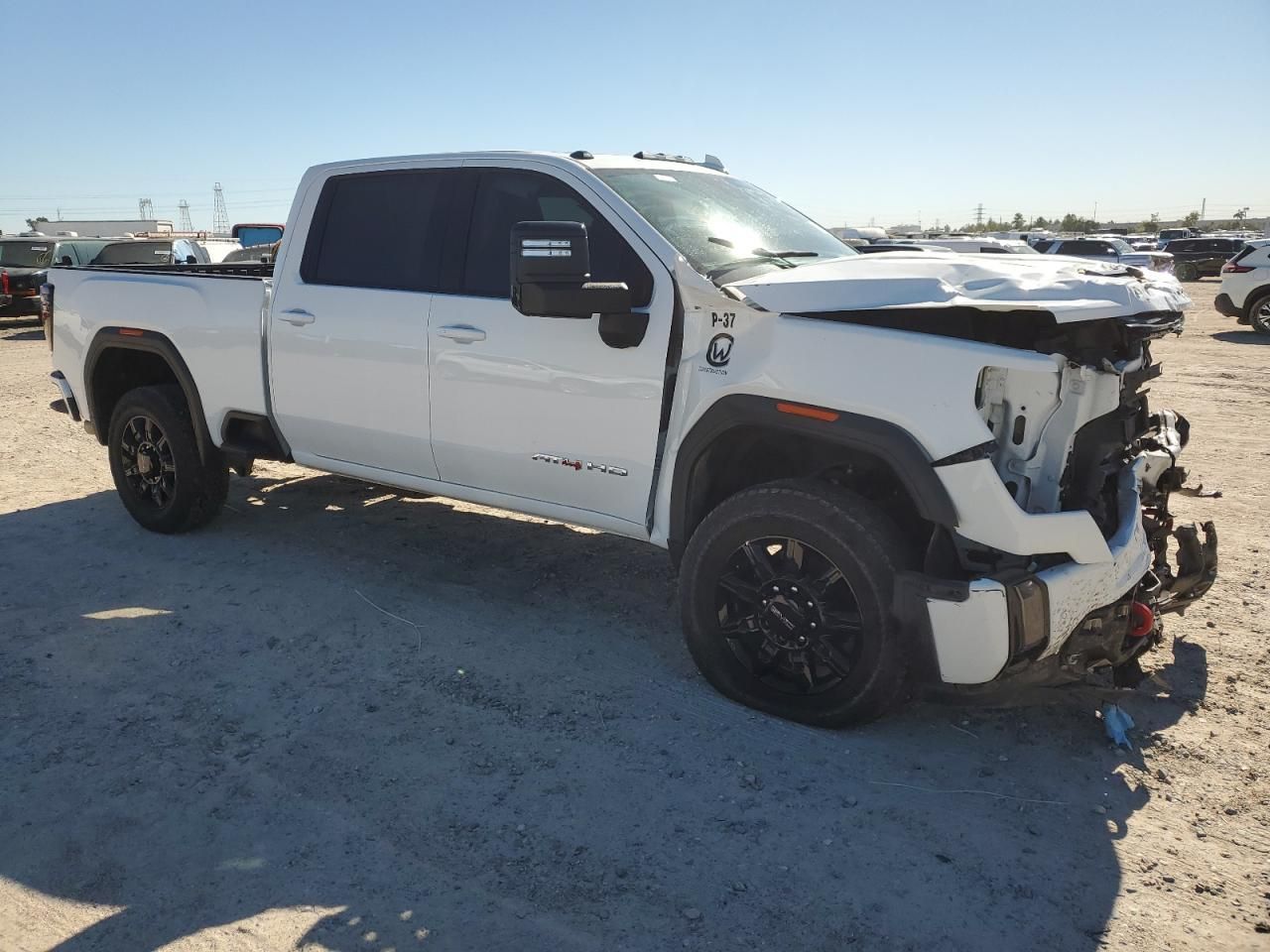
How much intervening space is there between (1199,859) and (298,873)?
2.68 meters

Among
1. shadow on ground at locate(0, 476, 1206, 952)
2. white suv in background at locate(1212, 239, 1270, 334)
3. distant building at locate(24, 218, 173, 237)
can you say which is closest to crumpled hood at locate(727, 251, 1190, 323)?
shadow on ground at locate(0, 476, 1206, 952)

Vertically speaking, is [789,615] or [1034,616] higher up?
[1034,616]

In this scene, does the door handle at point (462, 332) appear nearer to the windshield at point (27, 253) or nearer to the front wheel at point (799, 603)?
the front wheel at point (799, 603)

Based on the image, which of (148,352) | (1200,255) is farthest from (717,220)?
(1200,255)

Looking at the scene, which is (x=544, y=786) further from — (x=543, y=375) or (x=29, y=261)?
(x=29, y=261)

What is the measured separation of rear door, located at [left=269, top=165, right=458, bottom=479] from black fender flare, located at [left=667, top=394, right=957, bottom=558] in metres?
1.44

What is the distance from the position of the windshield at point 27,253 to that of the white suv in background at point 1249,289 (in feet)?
70.8

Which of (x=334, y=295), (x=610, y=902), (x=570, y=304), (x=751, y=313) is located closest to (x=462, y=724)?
(x=610, y=902)

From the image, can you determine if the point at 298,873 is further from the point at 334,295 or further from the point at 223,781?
the point at 334,295

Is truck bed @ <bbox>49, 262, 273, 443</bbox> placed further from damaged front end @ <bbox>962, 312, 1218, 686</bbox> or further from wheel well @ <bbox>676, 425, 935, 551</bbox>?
damaged front end @ <bbox>962, 312, 1218, 686</bbox>

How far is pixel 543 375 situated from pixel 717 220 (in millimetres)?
1020

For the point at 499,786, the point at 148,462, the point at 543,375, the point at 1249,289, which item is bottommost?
the point at 499,786

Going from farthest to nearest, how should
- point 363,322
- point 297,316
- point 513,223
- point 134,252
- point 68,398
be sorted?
point 134,252, point 68,398, point 297,316, point 363,322, point 513,223

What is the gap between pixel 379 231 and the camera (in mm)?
4996
